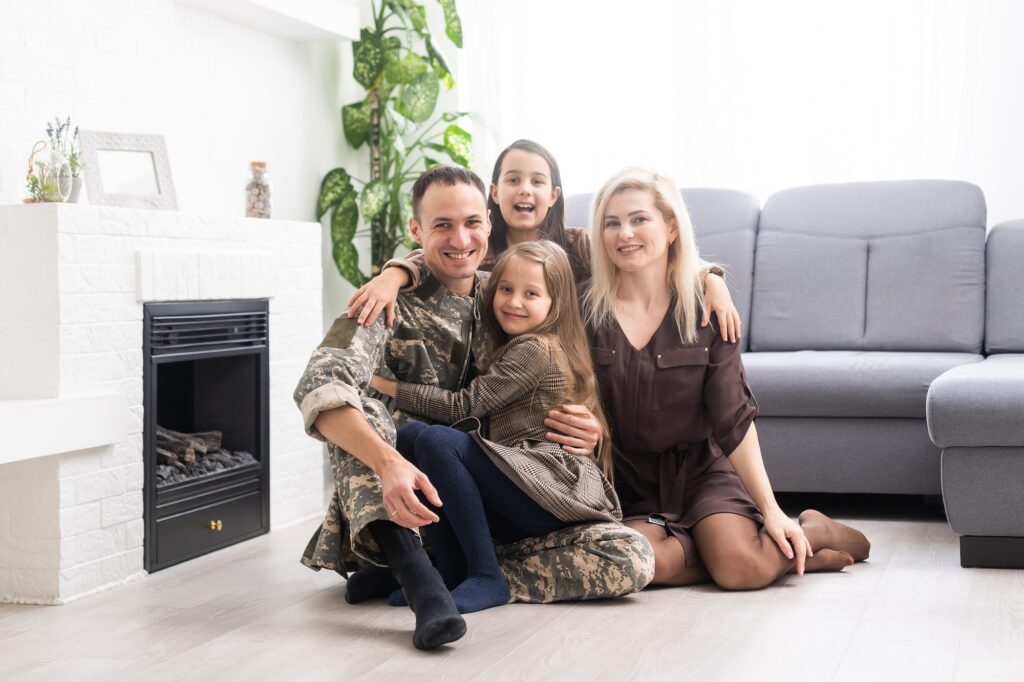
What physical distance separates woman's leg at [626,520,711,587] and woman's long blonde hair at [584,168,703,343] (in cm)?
46

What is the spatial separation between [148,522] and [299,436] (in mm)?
756

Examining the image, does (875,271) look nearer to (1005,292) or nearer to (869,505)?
(1005,292)

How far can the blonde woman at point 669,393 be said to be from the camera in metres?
2.68

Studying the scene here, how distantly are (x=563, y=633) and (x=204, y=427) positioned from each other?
1.62m

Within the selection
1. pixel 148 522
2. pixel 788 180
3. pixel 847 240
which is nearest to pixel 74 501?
pixel 148 522

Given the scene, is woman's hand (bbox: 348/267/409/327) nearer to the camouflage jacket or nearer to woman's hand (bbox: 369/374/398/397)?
the camouflage jacket

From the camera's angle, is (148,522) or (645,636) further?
(148,522)

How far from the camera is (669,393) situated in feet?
8.89

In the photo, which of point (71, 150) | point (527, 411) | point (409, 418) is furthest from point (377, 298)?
point (71, 150)

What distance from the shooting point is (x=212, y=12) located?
3.93 metres

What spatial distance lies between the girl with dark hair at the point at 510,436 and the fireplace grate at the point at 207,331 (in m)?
0.73

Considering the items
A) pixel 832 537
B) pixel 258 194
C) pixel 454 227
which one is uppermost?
pixel 258 194

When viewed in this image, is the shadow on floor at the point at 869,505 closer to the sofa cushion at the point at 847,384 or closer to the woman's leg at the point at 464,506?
the sofa cushion at the point at 847,384

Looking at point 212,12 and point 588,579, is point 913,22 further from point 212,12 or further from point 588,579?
point 588,579
